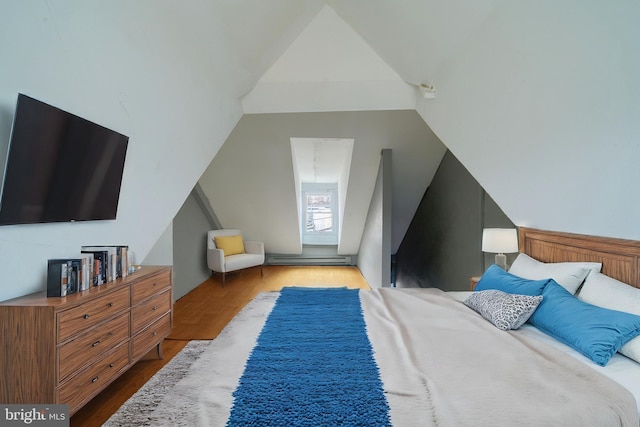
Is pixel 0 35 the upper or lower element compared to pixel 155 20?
lower

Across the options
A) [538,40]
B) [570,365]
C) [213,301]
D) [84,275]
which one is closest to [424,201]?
[213,301]

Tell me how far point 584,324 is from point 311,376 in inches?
47.7

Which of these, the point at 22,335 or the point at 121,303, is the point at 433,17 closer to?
the point at 121,303

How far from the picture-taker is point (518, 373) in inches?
48.8

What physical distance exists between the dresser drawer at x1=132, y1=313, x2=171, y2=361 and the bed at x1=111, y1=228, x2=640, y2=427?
0.84 m

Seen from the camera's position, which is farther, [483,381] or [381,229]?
[381,229]

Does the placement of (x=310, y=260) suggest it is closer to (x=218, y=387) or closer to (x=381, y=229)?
(x=381, y=229)

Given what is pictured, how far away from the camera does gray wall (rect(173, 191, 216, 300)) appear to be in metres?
4.53

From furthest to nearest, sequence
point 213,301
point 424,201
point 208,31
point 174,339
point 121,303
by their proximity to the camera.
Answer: point 424,201 < point 213,301 < point 174,339 < point 208,31 < point 121,303

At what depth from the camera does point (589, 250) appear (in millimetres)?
1932

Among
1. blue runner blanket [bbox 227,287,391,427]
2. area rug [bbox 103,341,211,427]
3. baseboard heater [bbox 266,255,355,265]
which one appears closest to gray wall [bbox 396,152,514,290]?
baseboard heater [bbox 266,255,355,265]

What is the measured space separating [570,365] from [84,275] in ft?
7.48

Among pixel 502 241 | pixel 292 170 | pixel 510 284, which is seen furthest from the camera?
pixel 292 170

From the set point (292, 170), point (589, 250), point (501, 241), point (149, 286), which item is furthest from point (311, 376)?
point (292, 170)
